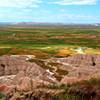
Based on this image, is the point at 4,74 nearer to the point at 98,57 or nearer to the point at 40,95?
the point at 98,57

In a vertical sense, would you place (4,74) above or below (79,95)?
below

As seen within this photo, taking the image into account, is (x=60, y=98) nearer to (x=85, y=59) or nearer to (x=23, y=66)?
(x=23, y=66)

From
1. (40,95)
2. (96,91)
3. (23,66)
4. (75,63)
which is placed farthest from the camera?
(75,63)

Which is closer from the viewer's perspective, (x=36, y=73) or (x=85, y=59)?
(x=36, y=73)

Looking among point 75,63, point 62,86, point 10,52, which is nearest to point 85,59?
point 75,63

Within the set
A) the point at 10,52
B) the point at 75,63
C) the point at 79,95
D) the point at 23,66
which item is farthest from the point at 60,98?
the point at 10,52

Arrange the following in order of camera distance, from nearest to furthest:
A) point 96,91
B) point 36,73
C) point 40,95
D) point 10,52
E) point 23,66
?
point 96,91 → point 40,95 → point 36,73 → point 23,66 → point 10,52
